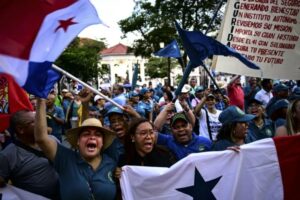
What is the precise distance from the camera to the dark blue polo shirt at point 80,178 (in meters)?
3.66

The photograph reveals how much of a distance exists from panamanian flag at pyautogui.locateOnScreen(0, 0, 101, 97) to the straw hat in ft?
1.82

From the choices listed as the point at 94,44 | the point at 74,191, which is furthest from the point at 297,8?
the point at 94,44

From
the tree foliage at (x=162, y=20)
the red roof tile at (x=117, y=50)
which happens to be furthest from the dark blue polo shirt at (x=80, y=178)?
the red roof tile at (x=117, y=50)

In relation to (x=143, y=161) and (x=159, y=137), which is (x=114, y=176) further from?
(x=159, y=137)

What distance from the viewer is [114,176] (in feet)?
13.0

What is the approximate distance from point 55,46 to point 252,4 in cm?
300

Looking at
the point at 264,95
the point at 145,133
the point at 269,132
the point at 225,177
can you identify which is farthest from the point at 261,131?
the point at 264,95

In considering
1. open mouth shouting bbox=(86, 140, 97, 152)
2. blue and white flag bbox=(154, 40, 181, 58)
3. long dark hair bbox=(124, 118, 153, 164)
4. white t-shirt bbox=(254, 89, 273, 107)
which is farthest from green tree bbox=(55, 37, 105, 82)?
open mouth shouting bbox=(86, 140, 97, 152)

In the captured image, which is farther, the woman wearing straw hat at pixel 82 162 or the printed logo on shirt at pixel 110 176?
the printed logo on shirt at pixel 110 176

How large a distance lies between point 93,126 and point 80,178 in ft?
1.54

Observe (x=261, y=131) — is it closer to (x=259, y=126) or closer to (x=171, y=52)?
(x=259, y=126)

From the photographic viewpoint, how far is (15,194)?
388cm

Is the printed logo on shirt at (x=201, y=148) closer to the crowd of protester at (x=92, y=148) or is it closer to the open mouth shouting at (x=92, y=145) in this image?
the crowd of protester at (x=92, y=148)

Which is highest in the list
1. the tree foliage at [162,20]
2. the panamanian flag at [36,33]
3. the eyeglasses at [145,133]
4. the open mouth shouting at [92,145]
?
the tree foliage at [162,20]
